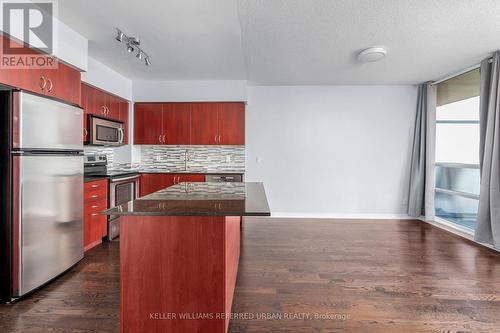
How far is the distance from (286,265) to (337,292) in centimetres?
67

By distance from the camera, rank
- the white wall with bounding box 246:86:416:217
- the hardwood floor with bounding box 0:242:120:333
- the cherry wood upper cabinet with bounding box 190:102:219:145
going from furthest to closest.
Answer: the white wall with bounding box 246:86:416:217 → the cherry wood upper cabinet with bounding box 190:102:219:145 → the hardwood floor with bounding box 0:242:120:333

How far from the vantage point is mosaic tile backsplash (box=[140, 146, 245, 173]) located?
527cm

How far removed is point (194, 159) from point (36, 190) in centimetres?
311

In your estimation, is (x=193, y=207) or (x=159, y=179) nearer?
(x=193, y=207)

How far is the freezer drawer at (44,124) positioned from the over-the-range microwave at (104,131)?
880 millimetres

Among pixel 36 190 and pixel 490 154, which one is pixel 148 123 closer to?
pixel 36 190

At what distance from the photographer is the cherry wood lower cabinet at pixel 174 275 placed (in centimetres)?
155

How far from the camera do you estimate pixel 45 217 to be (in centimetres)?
237

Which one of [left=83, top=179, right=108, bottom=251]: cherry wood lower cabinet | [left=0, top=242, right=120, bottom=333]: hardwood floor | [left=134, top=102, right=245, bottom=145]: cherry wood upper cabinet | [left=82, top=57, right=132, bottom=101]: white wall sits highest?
[left=82, top=57, right=132, bottom=101]: white wall

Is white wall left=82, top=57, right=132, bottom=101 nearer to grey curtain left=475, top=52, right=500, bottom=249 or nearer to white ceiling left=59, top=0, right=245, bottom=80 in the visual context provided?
white ceiling left=59, top=0, right=245, bottom=80

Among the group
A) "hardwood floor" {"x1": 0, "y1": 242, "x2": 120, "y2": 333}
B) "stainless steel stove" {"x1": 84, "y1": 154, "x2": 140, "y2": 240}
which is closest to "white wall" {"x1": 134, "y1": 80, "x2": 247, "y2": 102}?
"stainless steel stove" {"x1": 84, "y1": 154, "x2": 140, "y2": 240}

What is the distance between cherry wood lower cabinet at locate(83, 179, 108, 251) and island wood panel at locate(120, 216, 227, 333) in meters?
1.89

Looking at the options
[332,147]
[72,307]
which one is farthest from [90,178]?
[332,147]

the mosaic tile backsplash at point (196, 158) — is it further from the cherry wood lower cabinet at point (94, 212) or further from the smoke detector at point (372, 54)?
the smoke detector at point (372, 54)
